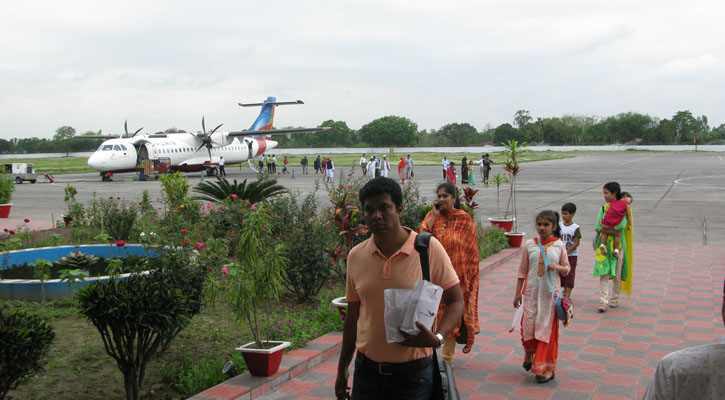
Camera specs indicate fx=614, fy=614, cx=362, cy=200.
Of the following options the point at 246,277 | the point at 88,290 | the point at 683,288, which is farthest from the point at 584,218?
the point at 88,290

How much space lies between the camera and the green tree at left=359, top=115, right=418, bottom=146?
118250mm

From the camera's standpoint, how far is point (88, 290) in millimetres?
4137

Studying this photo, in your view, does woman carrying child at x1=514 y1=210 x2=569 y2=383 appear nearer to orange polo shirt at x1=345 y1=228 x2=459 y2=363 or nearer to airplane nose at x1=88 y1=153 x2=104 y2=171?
orange polo shirt at x1=345 y1=228 x2=459 y2=363

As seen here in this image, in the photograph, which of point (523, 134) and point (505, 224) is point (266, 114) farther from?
point (523, 134)

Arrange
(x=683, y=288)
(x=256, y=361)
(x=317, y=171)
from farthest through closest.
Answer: (x=317, y=171), (x=683, y=288), (x=256, y=361)

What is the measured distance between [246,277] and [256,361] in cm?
68

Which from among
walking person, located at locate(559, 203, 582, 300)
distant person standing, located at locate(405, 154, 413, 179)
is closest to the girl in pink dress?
walking person, located at locate(559, 203, 582, 300)

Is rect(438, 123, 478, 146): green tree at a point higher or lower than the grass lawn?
higher

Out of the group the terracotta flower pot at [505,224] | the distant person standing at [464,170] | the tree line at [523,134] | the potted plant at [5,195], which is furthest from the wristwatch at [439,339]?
the tree line at [523,134]

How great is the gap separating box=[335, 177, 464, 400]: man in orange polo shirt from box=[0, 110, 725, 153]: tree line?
106m

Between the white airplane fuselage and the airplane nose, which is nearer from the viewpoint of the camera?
the airplane nose

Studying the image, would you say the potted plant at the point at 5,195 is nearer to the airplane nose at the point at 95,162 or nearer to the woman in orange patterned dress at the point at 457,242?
the airplane nose at the point at 95,162

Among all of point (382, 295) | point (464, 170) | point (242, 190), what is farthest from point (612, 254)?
point (464, 170)

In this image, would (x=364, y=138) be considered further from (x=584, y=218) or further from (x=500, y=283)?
(x=500, y=283)
